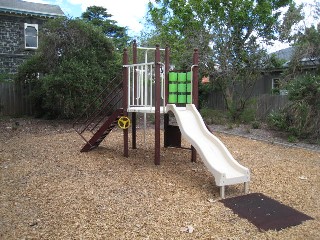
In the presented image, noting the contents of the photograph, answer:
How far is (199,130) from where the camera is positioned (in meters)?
5.52

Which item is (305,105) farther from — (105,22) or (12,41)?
(105,22)

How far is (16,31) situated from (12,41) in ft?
2.12

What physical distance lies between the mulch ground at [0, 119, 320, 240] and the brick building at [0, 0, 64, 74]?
12.5 m

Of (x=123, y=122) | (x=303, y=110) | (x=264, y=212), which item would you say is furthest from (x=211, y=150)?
(x=303, y=110)

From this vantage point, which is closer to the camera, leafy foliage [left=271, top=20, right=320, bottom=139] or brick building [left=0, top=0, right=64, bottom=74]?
leafy foliage [left=271, top=20, right=320, bottom=139]

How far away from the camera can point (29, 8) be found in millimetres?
18953

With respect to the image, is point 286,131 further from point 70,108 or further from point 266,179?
point 70,108

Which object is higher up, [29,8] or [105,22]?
[105,22]

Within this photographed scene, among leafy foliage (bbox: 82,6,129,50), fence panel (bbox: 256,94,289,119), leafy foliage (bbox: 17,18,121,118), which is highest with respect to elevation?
leafy foliage (bbox: 82,6,129,50)

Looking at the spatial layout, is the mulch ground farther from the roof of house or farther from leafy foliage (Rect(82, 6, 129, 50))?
leafy foliage (Rect(82, 6, 129, 50))

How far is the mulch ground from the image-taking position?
335 cm

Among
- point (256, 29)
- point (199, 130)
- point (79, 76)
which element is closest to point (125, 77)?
point (199, 130)

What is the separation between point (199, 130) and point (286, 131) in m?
5.20

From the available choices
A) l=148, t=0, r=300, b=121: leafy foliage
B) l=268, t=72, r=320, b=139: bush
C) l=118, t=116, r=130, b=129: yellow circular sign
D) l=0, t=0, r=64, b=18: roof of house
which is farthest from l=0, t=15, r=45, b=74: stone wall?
l=268, t=72, r=320, b=139: bush
